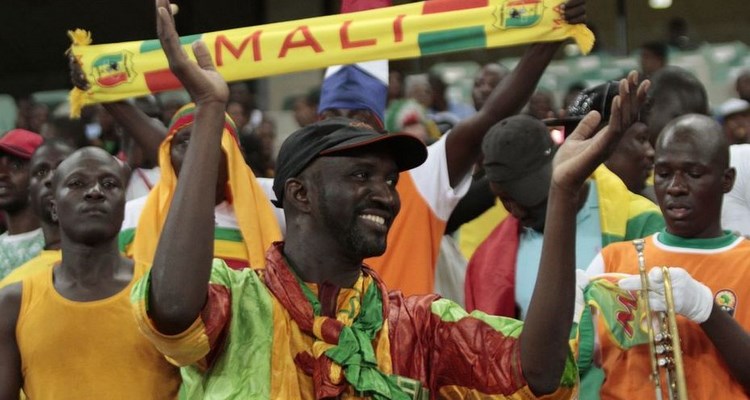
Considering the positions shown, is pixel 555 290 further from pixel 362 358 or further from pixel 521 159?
pixel 521 159

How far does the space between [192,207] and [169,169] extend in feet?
9.63

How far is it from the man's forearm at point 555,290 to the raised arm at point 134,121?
389 cm

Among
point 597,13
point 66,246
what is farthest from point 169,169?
point 597,13

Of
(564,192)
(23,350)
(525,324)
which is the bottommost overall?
(23,350)

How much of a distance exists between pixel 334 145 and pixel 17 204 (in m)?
3.53

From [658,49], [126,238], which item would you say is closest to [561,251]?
[126,238]

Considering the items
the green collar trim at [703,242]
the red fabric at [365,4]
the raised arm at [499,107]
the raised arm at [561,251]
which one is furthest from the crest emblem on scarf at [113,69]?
the raised arm at [561,251]

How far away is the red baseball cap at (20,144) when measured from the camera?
732 cm

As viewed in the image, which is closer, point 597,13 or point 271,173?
point 271,173

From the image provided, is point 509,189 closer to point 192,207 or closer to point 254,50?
point 254,50

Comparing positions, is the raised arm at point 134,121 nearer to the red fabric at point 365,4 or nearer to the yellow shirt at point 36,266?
the red fabric at point 365,4

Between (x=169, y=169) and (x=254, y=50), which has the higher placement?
(x=254, y=50)

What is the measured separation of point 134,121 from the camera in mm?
7340

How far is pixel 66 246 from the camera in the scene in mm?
5312
